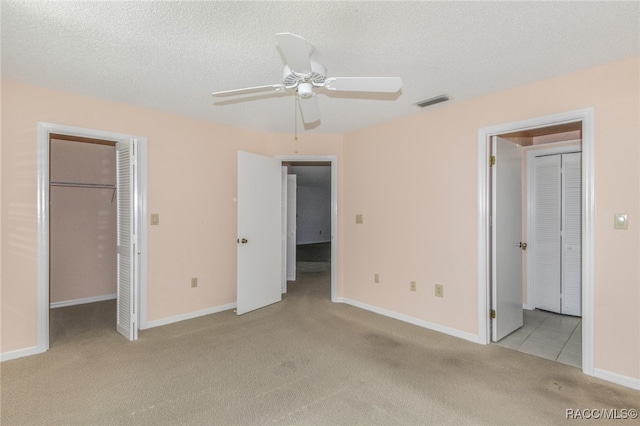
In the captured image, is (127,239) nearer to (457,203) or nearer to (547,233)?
(457,203)

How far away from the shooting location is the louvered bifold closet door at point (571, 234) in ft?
12.4

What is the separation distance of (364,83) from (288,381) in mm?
2149

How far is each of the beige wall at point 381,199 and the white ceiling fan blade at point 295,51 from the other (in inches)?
81.2

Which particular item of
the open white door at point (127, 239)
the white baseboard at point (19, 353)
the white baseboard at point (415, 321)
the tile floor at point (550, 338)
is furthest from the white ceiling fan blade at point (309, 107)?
the white baseboard at point (19, 353)

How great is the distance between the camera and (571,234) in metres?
3.85

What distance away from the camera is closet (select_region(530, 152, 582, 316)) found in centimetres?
381

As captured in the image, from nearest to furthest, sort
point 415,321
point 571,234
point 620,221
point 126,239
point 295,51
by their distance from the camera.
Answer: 1. point 295,51
2. point 620,221
3. point 126,239
4. point 415,321
5. point 571,234

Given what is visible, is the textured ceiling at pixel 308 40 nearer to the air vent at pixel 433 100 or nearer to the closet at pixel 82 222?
the air vent at pixel 433 100

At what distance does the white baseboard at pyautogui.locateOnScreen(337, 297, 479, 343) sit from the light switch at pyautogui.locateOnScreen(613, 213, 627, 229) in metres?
1.50

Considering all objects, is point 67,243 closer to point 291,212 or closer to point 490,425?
point 291,212

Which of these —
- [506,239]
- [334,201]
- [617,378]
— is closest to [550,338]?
[617,378]

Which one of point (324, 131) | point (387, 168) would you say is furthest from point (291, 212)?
point (387, 168)

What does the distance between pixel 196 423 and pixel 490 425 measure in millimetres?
1751

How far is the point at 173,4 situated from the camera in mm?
1708
